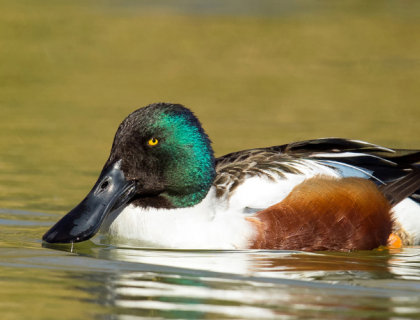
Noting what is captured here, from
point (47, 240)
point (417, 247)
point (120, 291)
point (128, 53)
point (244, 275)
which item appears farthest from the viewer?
point (128, 53)

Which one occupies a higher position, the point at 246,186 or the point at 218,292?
the point at 246,186

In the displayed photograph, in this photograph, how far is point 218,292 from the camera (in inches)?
172

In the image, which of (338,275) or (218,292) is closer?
(218,292)

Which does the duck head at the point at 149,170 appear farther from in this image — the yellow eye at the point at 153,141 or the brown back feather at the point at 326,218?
the brown back feather at the point at 326,218

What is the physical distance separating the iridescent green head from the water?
0.43 meters

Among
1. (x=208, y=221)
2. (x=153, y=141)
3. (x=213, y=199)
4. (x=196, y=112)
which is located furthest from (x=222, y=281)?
(x=196, y=112)

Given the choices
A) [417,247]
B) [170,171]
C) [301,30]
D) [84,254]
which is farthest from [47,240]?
[301,30]

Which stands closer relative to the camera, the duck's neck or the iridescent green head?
the iridescent green head

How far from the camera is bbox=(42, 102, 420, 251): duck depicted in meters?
5.27

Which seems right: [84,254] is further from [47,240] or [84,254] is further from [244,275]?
[244,275]

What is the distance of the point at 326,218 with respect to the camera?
543 cm

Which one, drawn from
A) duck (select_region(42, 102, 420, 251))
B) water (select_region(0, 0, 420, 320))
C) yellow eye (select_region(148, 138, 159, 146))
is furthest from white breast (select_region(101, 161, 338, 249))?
yellow eye (select_region(148, 138, 159, 146))

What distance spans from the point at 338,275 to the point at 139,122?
163 centimetres

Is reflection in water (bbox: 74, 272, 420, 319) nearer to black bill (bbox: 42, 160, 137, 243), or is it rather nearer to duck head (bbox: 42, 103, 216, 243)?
black bill (bbox: 42, 160, 137, 243)
